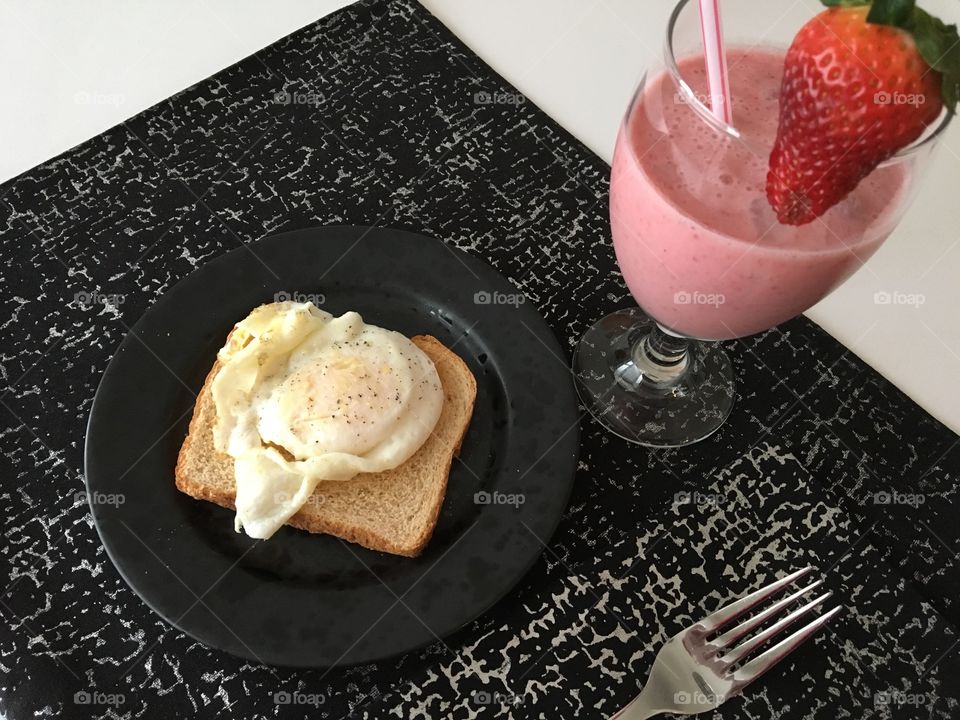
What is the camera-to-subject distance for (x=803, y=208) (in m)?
1.08

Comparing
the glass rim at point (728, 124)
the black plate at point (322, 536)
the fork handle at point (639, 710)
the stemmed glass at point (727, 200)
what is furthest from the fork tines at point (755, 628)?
the glass rim at point (728, 124)

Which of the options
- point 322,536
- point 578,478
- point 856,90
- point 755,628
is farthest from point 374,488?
point 856,90

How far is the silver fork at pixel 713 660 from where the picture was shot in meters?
1.21

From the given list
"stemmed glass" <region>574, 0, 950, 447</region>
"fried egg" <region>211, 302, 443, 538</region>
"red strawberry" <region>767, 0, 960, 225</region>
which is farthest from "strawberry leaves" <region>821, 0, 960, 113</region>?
"fried egg" <region>211, 302, 443, 538</region>

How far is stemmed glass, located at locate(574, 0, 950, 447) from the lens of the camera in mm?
1138

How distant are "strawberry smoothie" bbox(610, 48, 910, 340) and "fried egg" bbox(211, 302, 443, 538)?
430 millimetres

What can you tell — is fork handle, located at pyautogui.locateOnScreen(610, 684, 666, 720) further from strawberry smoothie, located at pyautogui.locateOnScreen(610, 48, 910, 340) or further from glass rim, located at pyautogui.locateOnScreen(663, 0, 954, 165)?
glass rim, located at pyautogui.locateOnScreen(663, 0, 954, 165)

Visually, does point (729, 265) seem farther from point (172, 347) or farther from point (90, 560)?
point (90, 560)

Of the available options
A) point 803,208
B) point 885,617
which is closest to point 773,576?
point 885,617

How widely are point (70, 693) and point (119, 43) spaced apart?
1.45 meters

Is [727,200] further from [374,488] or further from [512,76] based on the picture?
[512,76]

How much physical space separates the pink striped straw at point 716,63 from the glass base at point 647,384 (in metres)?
0.58

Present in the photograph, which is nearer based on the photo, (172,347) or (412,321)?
(172,347)

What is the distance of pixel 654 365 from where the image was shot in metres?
1.62
